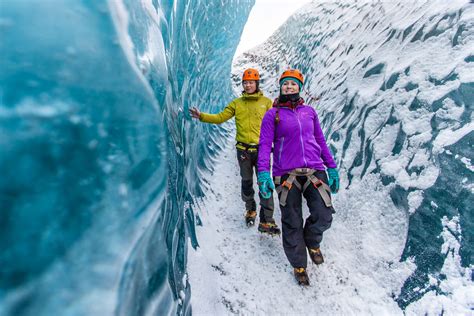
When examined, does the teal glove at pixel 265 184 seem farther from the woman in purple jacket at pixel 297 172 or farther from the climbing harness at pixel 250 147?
the climbing harness at pixel 250 147

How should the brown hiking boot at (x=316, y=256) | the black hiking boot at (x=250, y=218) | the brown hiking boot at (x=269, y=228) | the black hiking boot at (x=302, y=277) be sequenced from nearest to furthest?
1. the black hiking boot at (x=302, y=277)
2. the brown hiking boot at (x=316, y=256)
3. the brown hiking boot at (x=269, y=228)
4. the black hiking boot at (x=250, y=218)

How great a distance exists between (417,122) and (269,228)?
6.40 ft

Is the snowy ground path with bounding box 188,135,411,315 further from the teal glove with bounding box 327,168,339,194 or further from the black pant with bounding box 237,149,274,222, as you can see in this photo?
the teal glove with bounding box 327,168,339,194

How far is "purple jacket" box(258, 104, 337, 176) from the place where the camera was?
2.64m

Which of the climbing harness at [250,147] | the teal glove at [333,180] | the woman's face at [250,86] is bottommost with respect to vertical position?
the teal glove at [333,180]

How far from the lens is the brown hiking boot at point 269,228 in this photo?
3.14m

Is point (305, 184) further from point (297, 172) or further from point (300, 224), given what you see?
point (300, 224)

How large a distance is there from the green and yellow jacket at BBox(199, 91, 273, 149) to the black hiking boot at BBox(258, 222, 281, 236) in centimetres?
106

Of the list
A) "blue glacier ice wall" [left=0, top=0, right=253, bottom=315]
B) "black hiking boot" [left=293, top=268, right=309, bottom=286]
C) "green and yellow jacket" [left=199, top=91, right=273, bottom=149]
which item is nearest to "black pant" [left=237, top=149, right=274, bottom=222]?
"green and yellow jacket" [left=199, top=91, right=273, bottom=149]

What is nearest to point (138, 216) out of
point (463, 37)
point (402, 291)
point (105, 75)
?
point (105, 75)

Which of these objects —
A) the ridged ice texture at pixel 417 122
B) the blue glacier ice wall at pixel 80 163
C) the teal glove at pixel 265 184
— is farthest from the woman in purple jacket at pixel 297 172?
the blue glacier ice wall at pixel 80 163

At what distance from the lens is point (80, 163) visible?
107 cm

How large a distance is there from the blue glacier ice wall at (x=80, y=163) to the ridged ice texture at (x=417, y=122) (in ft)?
6.83

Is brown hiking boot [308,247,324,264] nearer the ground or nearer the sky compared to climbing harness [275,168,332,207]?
nearer the ground
